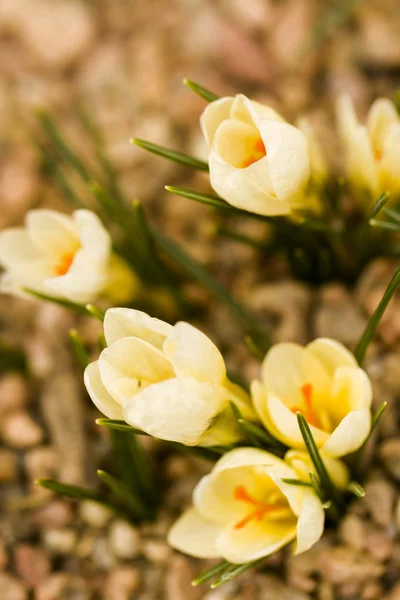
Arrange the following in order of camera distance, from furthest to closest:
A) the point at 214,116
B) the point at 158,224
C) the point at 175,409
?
the point at 158,224
the point at 214,116
the point at 175,409

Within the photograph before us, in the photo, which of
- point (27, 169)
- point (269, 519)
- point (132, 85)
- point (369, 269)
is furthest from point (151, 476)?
point (132, 85)

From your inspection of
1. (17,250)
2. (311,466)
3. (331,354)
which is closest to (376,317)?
(331,354)

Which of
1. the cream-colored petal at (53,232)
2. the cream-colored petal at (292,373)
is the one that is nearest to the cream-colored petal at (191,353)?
the cream-colored petal at (292,373)

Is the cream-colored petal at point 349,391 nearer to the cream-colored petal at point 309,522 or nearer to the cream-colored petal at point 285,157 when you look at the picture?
the cream-colored petal at point 309,522

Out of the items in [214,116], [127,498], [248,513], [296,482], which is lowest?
[127,498]

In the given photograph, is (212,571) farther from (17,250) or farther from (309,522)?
(17,250)

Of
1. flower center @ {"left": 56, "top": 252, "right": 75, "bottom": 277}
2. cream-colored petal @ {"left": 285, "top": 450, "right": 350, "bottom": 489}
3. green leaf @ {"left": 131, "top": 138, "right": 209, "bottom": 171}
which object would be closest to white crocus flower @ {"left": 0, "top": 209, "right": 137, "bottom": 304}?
flower center @ {"left": 56, "top": 252, "right": 75, "bottom": 277}

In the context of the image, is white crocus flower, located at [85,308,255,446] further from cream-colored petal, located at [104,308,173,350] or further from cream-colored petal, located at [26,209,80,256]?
cream-colored petal, located at [26,209,80,256]
